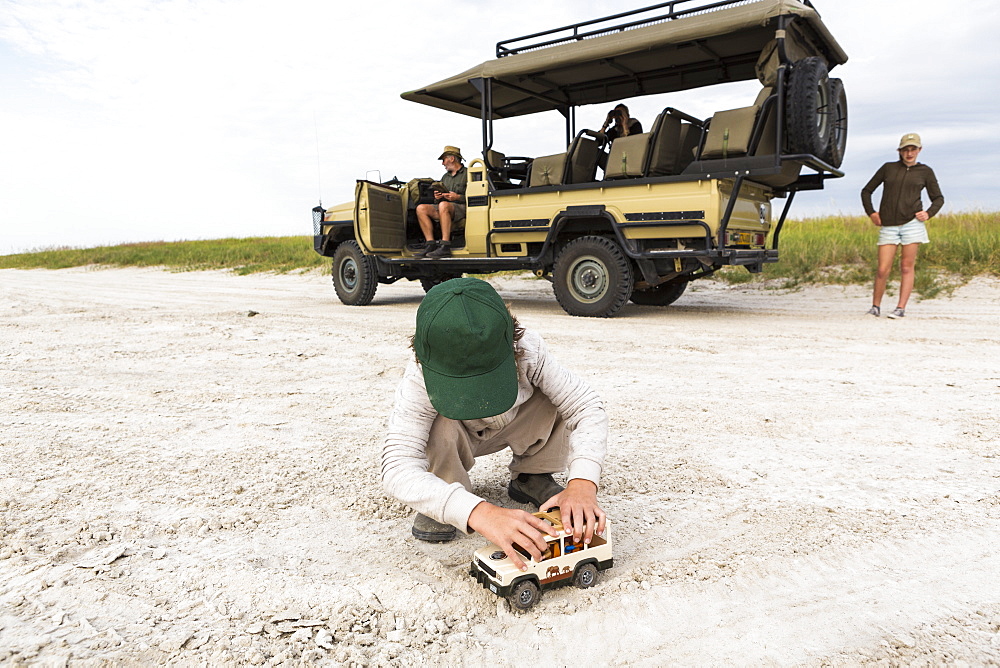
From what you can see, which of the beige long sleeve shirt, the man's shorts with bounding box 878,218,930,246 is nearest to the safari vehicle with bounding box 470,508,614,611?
the beige long sleeve shirt

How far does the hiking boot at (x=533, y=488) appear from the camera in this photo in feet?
7.94

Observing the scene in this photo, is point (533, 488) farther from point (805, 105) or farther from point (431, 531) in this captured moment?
point (805, 105)

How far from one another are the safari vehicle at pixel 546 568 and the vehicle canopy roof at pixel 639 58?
5.85 meters

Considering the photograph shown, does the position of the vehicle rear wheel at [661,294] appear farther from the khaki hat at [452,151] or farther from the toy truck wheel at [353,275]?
the toy truck wheel at [353,275]

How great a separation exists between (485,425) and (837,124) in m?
6.43

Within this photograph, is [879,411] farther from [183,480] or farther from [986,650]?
[183,480]

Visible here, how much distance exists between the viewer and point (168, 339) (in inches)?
234

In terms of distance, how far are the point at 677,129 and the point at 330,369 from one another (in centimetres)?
457

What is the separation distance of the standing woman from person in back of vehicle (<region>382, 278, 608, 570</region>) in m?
6.04

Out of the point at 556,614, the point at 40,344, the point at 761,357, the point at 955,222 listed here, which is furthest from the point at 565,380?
the point at 955,222

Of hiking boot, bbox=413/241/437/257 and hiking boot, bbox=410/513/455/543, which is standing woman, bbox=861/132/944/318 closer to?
hiking boot, bbox=413/241/437/257

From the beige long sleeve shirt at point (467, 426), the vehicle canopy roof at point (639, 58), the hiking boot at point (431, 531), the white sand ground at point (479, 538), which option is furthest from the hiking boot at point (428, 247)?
the hiking boot at point (431, 531)

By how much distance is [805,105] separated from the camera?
6059mm

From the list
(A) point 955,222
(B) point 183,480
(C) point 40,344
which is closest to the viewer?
(B) point 183,480
